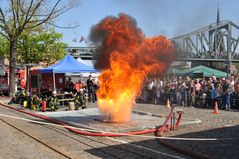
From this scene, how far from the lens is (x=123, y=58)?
41.2 feet

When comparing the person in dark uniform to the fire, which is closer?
the fire

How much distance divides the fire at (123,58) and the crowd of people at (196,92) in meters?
5.72

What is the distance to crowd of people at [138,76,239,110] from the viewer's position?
19.5 meters

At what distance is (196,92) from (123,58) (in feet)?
32.0

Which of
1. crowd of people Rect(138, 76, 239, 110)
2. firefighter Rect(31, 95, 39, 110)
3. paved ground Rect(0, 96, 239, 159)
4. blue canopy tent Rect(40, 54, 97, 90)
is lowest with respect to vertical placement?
paved ground Rect(0, 96, 239, 159)

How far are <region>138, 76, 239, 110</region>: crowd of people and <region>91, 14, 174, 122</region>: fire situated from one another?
18.8 feet

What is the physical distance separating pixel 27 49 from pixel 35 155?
3764cm

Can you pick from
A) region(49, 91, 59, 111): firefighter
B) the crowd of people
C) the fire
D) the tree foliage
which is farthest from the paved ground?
the tree foliage

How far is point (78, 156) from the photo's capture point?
8406 mm

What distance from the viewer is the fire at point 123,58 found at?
41.5 ft

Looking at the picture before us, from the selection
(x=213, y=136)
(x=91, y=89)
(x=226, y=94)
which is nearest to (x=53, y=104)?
(x=91, y=89)

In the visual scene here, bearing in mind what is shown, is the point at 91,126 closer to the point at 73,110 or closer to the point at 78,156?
the point at 78,156

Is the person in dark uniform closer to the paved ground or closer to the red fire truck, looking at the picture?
the paved ground

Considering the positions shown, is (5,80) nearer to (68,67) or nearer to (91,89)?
(91,89)
